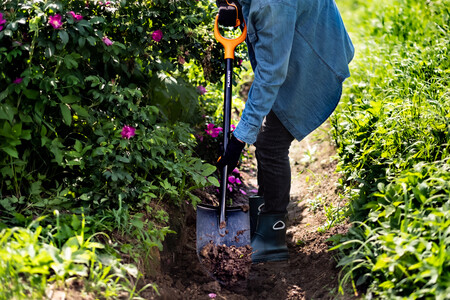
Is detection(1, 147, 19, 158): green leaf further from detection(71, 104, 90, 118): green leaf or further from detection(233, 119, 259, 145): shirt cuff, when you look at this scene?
detection(233, 119, 259, 145): shirt cuff

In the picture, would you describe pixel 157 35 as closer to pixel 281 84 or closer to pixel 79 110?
pixel 79 110

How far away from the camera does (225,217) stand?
3.16m

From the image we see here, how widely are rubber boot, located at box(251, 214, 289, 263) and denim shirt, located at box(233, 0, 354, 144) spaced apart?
54 cm

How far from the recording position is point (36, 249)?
2203 mm

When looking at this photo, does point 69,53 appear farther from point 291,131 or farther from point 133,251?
point 291,131

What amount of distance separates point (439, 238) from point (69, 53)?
197cm

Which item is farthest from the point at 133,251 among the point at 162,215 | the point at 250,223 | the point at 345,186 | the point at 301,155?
the point at 301,155

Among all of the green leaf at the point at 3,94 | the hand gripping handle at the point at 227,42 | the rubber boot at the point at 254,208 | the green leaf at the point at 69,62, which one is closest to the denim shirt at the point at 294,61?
the hand gripping handle at the point at 227,42

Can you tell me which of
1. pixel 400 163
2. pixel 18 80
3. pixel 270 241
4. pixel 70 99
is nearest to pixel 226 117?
pixel 270 241

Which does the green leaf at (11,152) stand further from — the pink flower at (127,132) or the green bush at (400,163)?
the green bush at (400,163)

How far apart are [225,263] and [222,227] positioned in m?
0.23

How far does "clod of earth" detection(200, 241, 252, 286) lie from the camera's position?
2959 millimetres

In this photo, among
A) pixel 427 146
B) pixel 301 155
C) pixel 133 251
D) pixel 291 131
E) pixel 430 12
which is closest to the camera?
pixel 133 251

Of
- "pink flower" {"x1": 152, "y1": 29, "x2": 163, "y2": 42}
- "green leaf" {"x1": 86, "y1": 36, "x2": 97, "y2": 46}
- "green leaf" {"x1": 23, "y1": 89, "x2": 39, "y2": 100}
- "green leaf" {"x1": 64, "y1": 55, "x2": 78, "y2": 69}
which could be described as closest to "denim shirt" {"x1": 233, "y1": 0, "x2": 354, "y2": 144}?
"pink flower" {"x1": 152, "y1": 29, "x2": 163, "y2": 42}
